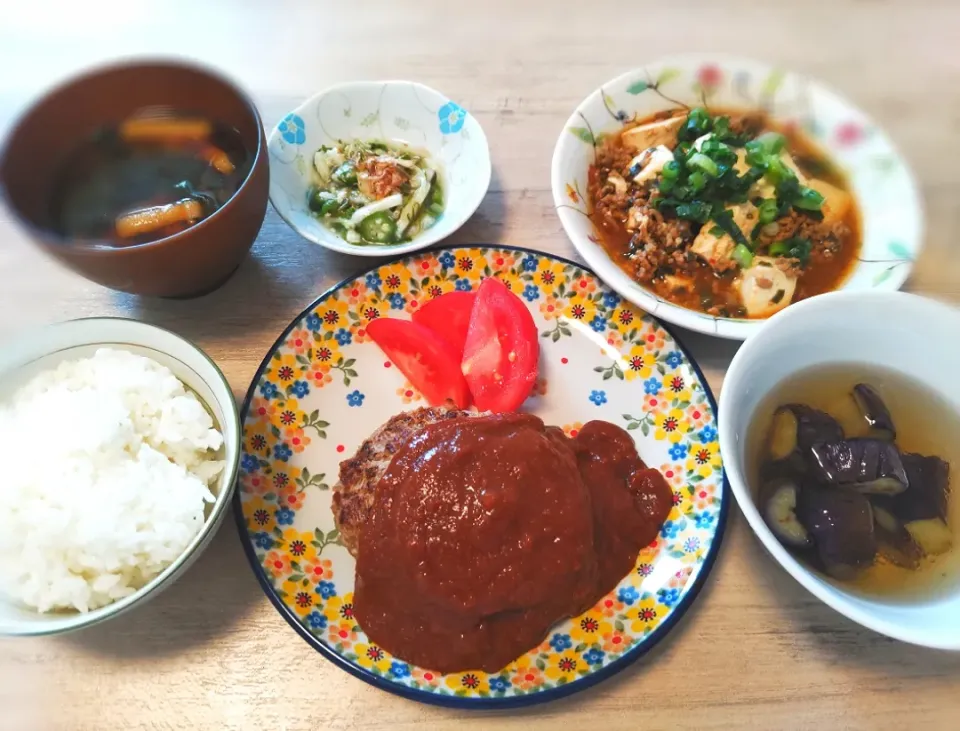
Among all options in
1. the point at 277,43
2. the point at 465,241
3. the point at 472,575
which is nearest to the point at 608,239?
the point at 465,241

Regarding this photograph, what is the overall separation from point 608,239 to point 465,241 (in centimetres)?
53

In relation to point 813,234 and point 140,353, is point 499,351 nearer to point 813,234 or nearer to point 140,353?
point 140,353

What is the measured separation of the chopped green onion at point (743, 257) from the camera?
2.33m

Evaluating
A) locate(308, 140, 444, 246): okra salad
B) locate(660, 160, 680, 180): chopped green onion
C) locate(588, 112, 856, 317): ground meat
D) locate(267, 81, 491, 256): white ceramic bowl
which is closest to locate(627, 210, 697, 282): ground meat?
locate(588, 112, 856, 317): ground meat

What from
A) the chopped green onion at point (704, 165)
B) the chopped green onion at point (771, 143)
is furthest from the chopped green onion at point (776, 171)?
the chopped green onion at point (704, 165)

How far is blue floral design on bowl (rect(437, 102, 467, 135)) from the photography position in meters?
2.54

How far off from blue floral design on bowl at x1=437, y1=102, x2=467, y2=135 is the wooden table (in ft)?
0.87

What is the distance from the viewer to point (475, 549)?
5.41 ft

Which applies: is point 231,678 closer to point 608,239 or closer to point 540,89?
point 608,239

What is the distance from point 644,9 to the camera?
3.32 metres

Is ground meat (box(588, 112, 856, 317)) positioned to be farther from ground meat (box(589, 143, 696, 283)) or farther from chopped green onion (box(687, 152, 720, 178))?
chopped green onion (box(687, 152, 720, 178))

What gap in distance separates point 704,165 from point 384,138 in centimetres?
122

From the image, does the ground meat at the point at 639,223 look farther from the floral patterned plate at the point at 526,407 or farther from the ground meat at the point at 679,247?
the floral patterned plate at the point at 526,407

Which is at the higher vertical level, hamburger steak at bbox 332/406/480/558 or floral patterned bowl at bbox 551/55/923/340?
floral patterned bowl at bbox 551/55/923/340
